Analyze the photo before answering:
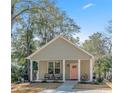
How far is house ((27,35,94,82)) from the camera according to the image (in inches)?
96.1

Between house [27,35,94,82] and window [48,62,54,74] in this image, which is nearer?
house [27,35,94,82]

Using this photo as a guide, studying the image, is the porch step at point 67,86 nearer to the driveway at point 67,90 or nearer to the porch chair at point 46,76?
the driveway at point 67,90

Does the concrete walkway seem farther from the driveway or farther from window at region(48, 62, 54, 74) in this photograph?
window at region(48, 62, 54, 74)

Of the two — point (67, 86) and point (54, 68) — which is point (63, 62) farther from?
point (67, 86)

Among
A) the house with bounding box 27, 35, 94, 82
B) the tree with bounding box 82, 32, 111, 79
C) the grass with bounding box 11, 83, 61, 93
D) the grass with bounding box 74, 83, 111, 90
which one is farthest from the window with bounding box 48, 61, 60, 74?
the tree with bounding box 82, 32, 111, 79

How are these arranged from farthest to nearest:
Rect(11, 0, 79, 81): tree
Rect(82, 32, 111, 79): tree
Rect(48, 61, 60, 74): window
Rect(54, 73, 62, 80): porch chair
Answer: Rect(48, 61, 60, 74): window → Rect(54, 73, 62, 80): porch chair → Rect(11, 0, 79, 81): tree → Rect(82, 32, 111, 79): tree

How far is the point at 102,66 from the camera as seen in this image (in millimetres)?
2275

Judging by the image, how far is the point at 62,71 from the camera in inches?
107

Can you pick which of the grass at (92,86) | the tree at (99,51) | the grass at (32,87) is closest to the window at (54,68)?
the grass at (32,87)

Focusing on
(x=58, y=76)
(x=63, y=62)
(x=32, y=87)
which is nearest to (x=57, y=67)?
(x=63, y=62)
